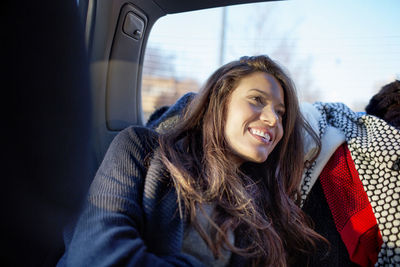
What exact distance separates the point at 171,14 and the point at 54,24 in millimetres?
1429

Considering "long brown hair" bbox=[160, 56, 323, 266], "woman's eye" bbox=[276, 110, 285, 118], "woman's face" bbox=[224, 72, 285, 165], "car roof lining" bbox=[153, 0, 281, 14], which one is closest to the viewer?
"long brown hair" bbox=[160, 56, 323, 266]

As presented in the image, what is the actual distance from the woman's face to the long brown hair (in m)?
0.04

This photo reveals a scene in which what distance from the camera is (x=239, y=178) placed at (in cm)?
130

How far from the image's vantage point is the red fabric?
136cm

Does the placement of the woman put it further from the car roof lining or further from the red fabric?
the car roof lining

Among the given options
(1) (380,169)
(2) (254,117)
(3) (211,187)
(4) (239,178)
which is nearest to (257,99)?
(2) (254,117)

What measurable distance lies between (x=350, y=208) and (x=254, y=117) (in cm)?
65

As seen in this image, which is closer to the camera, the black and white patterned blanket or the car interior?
the car interior

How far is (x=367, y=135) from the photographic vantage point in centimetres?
151

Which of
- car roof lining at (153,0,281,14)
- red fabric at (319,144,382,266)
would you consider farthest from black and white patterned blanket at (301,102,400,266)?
car roof lining at (153,0,281,14)

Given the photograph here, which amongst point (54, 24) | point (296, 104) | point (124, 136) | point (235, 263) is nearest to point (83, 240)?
point (124, 136)

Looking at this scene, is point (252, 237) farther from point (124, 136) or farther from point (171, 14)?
point (171, 14)

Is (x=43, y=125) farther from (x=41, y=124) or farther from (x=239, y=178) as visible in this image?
(x=239, y=178)

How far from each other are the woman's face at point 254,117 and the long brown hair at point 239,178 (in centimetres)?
4
